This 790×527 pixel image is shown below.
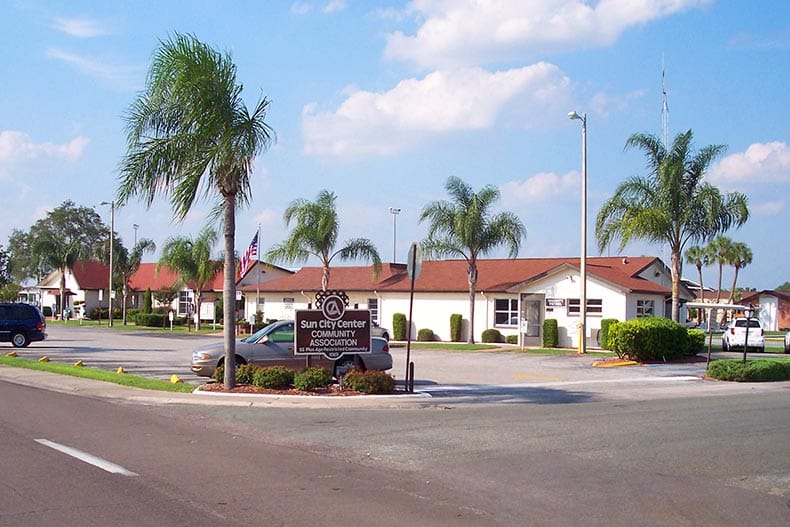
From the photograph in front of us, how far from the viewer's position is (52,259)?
227ft

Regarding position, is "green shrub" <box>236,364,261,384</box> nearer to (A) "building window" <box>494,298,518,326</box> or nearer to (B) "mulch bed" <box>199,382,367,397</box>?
(B) "mulch bed" <box>199,382,367,397</box>

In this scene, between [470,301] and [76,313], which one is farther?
[76,313]

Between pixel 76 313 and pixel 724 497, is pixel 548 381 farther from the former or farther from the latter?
pixel 76 313

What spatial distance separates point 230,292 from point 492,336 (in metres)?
24.2

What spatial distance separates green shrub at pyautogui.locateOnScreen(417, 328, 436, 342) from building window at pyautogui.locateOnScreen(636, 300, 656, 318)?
415 inches

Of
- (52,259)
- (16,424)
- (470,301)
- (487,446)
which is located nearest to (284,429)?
(487,446)

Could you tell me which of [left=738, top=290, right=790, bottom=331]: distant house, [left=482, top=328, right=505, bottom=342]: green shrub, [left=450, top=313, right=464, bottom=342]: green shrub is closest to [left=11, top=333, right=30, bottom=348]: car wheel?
[left=450, top=313, right=464, bottom=342]: green shrub

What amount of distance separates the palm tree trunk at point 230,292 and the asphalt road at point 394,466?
1677mm

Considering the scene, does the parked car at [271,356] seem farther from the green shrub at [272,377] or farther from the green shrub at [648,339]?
the green shrub at [648,339]

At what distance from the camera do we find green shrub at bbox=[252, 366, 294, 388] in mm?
16750

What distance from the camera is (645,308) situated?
3706 centimetres

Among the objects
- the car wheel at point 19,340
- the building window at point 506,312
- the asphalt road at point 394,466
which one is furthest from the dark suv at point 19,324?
the building window at point 506,312

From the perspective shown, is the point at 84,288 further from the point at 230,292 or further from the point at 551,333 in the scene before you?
the point at 230,292

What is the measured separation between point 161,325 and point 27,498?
179 ft
